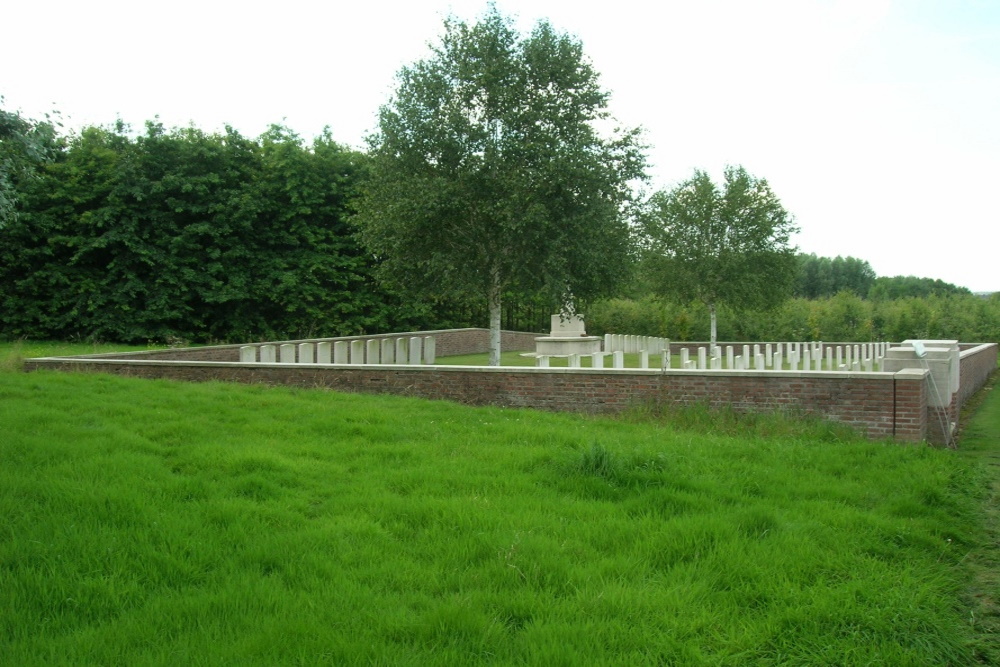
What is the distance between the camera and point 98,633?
11.2ft

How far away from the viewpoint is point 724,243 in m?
27.0

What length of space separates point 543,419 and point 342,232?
18.4m

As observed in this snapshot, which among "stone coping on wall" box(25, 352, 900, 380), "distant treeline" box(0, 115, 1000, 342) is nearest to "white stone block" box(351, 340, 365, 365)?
"stone coping on wall" box(25, 352, 900, 380)

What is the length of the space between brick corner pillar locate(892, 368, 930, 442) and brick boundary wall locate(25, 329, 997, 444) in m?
0.01

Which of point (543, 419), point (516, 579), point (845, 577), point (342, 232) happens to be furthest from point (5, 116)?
point (342, 232)

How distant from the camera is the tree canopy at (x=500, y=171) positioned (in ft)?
51.2

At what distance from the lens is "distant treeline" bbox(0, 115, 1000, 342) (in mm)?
23234

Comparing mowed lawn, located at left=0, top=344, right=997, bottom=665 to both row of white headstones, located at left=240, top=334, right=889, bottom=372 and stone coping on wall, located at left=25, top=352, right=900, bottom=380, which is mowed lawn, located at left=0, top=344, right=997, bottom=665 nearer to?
stone coping on wall, located at left=25, top=352, right=900, bottom=380

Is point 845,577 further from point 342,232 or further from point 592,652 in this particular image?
point 342,232

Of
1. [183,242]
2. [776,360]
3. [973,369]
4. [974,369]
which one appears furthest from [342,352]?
[974,369]

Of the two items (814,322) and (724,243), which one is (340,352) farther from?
(814,322)

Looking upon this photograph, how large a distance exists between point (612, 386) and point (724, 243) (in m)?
17.8

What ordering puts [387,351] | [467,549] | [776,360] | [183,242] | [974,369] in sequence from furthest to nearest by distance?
[183,242], [387,351], [776,360], [974,369], [467,549]

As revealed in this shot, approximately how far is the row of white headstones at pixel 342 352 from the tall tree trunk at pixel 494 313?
2.89 m
